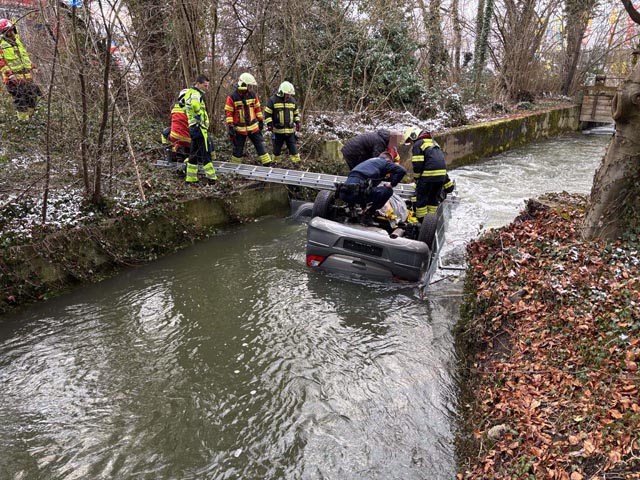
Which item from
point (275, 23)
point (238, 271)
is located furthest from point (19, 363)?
point (275, 23)

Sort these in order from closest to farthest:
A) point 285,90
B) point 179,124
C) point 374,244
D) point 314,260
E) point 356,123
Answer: point 374,244
point 314,260
point 179,124
point 285,90
point 356,123

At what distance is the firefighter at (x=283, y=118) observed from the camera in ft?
29.7

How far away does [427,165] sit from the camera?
6.58 m

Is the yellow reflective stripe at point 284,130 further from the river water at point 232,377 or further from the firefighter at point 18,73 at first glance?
the firefighter at point 18,73

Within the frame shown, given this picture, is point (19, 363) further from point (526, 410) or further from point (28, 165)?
point (526, 410)

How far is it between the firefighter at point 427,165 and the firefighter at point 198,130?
3.38m

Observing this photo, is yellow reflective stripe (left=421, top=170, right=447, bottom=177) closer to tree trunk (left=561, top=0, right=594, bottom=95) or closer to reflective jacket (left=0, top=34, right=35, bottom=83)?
reflective jacket (left=0, top=34, right=35, bottom=83)

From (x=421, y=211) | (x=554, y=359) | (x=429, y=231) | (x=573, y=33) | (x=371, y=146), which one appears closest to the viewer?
(x=554, y=359)

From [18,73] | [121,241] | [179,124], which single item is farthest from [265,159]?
[18,73]

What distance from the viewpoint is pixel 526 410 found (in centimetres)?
306

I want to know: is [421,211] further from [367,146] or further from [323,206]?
[323,206]

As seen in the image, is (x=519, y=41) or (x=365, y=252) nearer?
(x=365, y=252)

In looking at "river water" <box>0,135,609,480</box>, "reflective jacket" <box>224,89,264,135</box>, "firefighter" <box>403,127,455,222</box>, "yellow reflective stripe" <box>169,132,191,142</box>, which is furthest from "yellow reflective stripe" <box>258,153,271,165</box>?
"firefighter" <box>403,127,455,222</box>

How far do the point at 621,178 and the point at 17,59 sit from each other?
873cm
